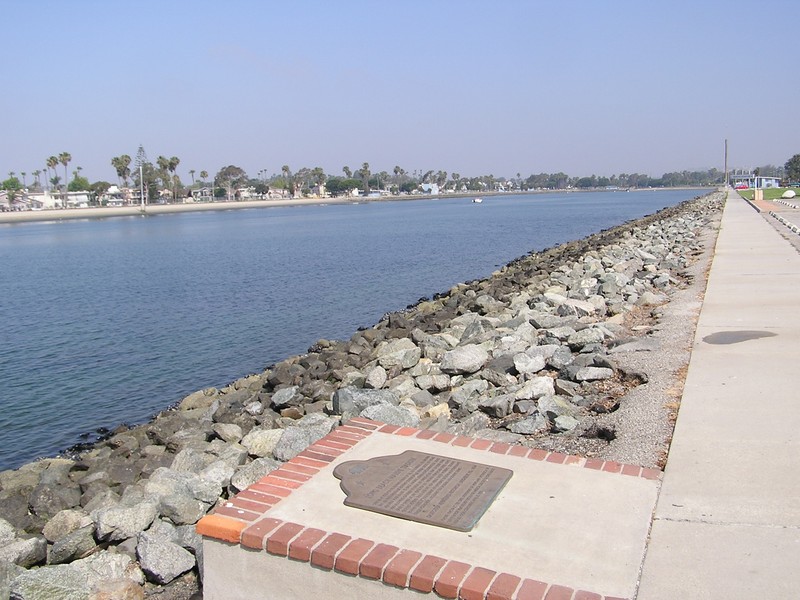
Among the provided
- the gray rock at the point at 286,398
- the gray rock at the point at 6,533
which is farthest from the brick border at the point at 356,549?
the gray rock at the point at 286,398

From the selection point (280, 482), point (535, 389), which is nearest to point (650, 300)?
point (535, 389)

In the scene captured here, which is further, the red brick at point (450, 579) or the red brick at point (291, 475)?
the red brick at point (291, 475)

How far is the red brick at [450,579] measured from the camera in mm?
3021

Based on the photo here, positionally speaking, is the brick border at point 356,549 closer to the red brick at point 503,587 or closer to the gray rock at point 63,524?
the red brick at point 503,587

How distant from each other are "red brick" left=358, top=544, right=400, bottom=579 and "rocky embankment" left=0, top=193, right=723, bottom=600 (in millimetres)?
1738

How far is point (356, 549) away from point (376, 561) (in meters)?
0.15

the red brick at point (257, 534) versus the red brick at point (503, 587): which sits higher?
the red brick at point (257, 534)

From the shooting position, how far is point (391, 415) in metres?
6.02

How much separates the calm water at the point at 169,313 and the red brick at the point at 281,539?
7694 millimetres

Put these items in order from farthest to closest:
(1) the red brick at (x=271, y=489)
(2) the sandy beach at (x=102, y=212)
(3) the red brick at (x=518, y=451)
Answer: (2) the sandy beach at (x=102, y=212) → (3) the red brick at (x=518, y=451) → (1) the red brick at (x=271, y=489)

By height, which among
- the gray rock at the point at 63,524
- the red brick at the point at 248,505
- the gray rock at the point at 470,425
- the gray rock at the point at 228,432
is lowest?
the gray rock at the point at 228,432

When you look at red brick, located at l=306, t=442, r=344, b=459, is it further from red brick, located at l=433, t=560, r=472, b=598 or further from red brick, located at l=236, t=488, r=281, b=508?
red brick, located at l=433, t=560, r=472, b=598

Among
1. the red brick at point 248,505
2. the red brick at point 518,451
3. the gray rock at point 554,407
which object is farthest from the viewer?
the gray rock at point 554,407

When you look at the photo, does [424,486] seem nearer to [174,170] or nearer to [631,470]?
[631,470]
